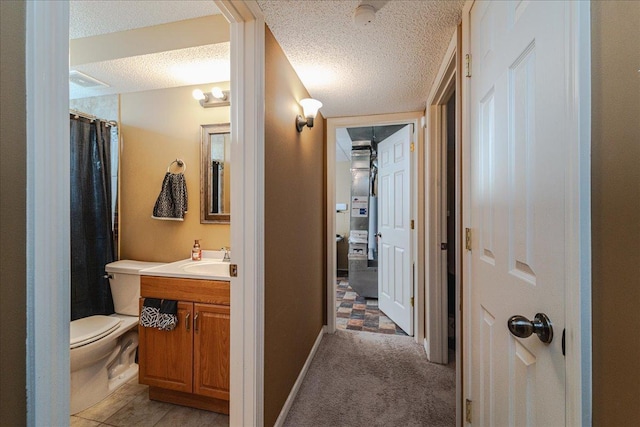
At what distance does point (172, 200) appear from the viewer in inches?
85.0

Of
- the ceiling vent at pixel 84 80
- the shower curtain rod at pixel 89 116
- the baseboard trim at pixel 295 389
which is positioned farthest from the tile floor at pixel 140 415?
the ceiling vent at pixel 84 80

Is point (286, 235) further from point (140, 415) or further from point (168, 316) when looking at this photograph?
point (140, 415)

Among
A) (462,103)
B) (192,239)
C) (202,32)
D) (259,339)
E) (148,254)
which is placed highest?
(202,32)

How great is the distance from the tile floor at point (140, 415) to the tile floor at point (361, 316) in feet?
5.20

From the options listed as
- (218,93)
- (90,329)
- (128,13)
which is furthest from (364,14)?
(90,329)

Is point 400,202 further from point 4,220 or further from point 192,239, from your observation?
point 4,220

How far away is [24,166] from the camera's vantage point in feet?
1.43

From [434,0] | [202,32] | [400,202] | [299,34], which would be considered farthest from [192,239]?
[434,0]

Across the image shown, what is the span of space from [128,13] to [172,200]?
1.25 m

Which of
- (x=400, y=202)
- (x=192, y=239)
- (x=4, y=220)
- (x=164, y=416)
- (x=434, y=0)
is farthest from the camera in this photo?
(x=400, y=202)

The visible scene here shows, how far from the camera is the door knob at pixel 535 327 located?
616 millimetres

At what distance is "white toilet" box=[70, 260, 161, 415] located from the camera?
5.30ft

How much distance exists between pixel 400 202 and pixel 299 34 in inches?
73.1

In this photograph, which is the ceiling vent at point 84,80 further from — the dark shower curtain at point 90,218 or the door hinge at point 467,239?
the door hinge at point 467,239
